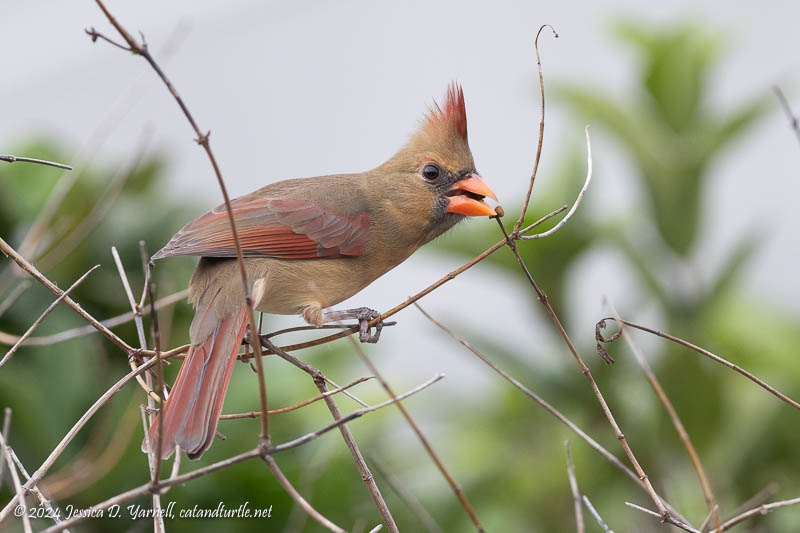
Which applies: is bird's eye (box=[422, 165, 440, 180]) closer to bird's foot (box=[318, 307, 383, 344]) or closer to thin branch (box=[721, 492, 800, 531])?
bird's foot (box=[318, 307, 383, 344])

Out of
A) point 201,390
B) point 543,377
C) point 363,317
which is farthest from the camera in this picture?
point 543,377

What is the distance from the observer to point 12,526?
98.7 inches

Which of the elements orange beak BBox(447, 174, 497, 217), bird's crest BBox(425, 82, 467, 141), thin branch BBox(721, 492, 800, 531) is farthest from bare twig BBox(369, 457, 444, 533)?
bird's crest BBox(425, 82, 467, 141)

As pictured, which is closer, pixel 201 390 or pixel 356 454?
pixel 356 454

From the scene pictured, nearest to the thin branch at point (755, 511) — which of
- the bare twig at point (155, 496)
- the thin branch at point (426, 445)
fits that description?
the thin branch at point (426, 445)

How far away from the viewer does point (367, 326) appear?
5.23 ft

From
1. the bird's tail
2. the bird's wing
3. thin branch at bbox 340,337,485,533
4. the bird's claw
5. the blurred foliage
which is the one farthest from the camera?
the blurred foliage

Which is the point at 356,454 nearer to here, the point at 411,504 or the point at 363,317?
the point at 411,504

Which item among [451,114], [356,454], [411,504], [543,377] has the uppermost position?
[451,114]

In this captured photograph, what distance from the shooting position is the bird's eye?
86.9 inches

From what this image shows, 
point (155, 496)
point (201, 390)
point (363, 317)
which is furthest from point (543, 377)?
point (155, 496)

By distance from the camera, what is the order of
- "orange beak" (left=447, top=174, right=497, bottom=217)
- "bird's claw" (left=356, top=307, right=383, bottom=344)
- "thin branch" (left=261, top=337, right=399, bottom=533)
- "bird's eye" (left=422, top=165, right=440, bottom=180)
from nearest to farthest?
"thin branch" (left=261, top=337, right=399, bottom=533)
"bird's claw" (left=356, top=307, right=383, bottom=344)
"orange beak" (left=447, top=174, right=497, bottom=217)
"bird's eye" (left=422, top=165, right=440, bottom=180)

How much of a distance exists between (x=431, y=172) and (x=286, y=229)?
1.32ft

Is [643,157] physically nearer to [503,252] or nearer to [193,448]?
[503,252]
